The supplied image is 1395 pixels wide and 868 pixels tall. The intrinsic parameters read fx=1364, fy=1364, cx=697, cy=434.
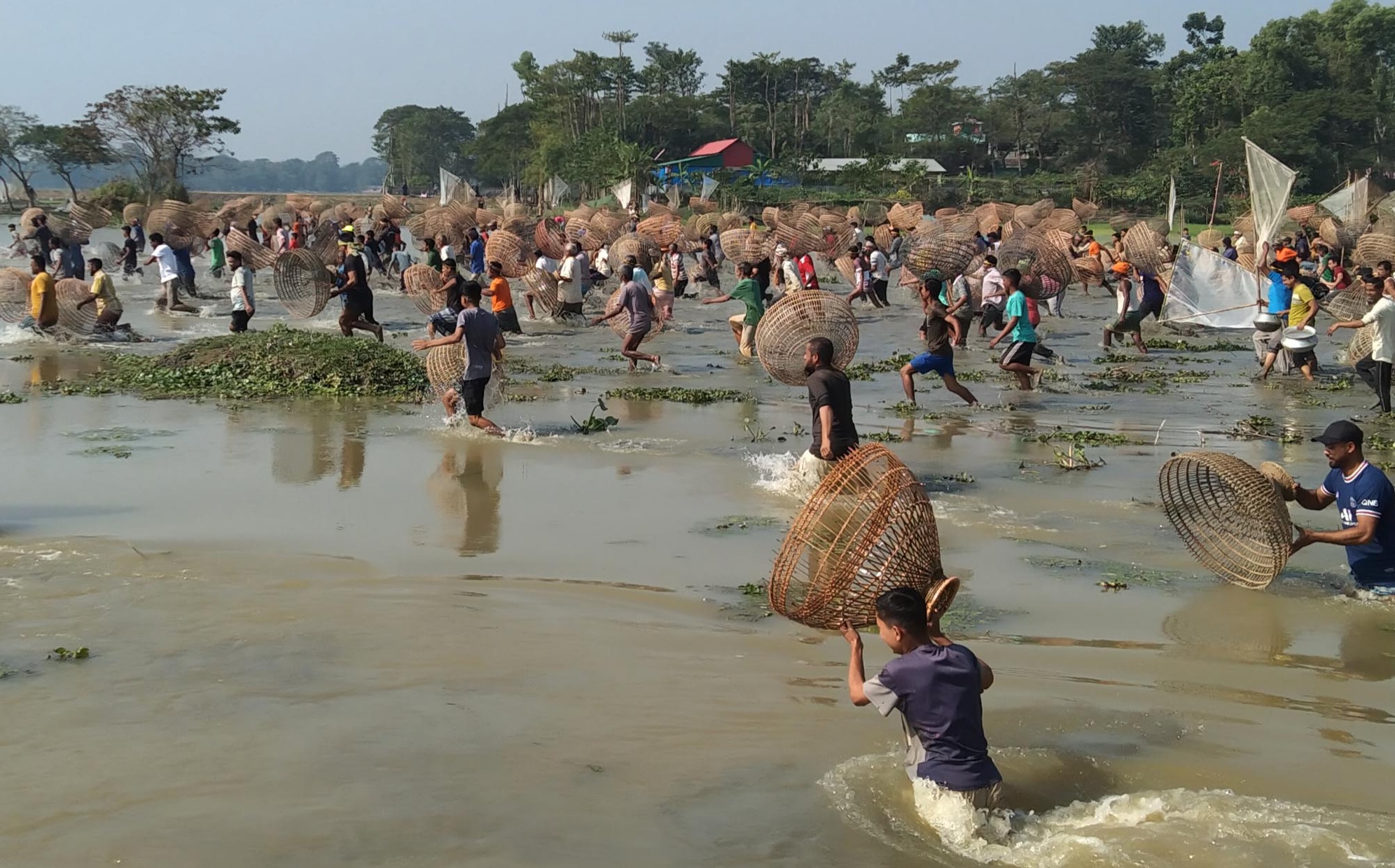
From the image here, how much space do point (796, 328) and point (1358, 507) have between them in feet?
20.7

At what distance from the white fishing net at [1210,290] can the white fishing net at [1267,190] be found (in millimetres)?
626

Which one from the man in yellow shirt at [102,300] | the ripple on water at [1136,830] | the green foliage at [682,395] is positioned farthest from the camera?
the man in yellow shirt at [102,300]

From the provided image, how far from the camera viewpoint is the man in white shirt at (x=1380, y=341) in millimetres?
14016

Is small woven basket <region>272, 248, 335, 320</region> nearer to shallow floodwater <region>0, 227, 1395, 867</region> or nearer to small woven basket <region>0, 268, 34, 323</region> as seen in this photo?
small woven basket <region>0, 268, 34, 323</region>

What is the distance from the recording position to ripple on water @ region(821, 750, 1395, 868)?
16.3 feet

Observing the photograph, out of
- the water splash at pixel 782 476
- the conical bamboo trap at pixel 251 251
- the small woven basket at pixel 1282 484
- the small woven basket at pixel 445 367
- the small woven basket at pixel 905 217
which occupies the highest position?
the small woven basket at pixel 905 217

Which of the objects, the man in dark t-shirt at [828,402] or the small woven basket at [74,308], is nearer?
the man in dark t-shirt at [828,402]

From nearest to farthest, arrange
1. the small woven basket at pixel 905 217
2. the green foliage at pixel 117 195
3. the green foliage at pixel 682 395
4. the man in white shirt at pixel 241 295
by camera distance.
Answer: the green foliage at pixel 682 395 < the man in white shirt at pixel 241 295 < the small woven basket at pixel 905 217 < the green foliage at pixel 117 195

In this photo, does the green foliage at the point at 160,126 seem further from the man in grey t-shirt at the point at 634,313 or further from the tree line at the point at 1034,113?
the man in grey t-shirt at the point at 634,313

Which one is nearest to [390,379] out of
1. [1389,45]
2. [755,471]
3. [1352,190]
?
[755,471]

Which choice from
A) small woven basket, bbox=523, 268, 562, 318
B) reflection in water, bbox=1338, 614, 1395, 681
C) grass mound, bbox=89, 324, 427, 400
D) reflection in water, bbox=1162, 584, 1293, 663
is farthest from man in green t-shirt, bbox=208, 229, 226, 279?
reflection in water, bbox=1338, 614, 1395, 681

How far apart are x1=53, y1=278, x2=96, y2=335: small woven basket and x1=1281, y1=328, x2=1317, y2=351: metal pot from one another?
16.3 metres

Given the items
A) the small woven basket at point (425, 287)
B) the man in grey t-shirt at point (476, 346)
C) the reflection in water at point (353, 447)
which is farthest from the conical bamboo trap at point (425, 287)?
the man in grey t-shirt at point (476, 346)

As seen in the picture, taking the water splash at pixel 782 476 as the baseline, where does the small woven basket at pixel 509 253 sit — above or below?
above
